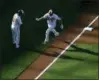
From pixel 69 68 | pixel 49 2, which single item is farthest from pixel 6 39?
pixel 49 2

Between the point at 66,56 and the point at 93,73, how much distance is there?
2.14 m

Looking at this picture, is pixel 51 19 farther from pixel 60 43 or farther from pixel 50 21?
pixel 60 43

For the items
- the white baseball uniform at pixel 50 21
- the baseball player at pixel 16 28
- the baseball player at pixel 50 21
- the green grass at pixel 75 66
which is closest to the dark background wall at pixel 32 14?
the baseball player at pixel 16 28

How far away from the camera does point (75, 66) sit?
22531mm

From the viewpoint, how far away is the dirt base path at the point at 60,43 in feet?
72.8

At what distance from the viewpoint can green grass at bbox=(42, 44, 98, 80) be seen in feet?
71.3

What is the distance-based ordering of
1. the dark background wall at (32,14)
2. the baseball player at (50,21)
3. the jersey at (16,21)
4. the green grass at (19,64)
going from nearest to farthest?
the green grass at (19,64)
the jersey at (16,21)
the baseball player at (50,21)
the dark background wall at (32,14)

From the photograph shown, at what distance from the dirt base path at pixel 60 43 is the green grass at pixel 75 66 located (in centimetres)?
49

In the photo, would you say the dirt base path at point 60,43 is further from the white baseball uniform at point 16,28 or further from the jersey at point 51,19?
the white baseball uniform at point 16,28

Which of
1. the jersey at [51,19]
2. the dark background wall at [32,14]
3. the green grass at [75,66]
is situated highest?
the jersey at [51,19]

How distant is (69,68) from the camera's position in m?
22.4

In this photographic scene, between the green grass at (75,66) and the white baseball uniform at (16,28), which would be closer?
the green grass at (75,66)

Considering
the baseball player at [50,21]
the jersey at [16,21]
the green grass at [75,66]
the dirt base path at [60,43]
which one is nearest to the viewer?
the green grass at [75,66]

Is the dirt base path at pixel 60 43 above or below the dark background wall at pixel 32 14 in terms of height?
below
